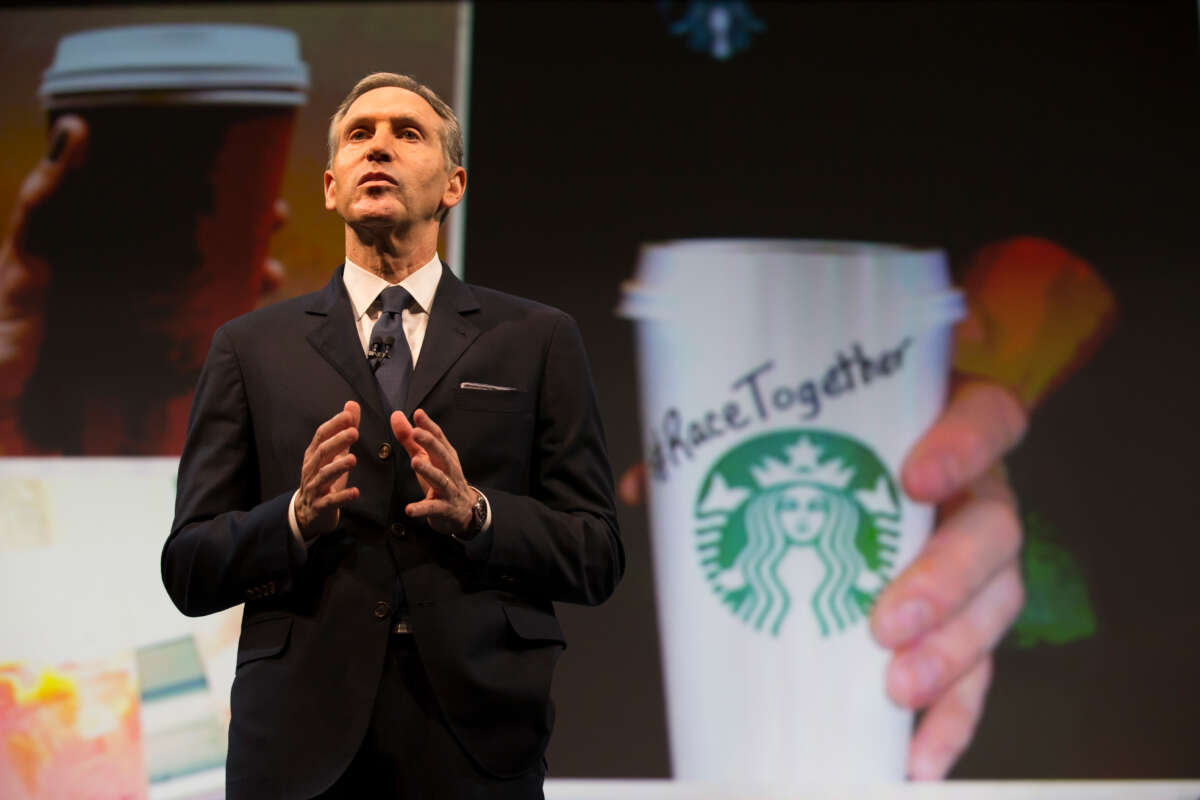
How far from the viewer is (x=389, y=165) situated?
160 centimetres

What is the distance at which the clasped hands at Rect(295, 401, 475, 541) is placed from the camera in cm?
129

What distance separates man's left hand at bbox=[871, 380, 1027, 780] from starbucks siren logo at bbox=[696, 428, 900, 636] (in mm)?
86

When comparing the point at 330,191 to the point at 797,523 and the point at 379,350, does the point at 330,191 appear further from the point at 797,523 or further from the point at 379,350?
the point at 797,523

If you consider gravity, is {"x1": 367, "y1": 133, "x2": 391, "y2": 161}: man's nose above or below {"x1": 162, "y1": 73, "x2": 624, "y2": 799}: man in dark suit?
above

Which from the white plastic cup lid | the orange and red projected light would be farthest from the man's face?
the orange and red projected light

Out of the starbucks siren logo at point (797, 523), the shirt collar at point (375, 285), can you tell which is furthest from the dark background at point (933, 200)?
the shirt collar at point (375, 285)

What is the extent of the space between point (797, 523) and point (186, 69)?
224 centimetres

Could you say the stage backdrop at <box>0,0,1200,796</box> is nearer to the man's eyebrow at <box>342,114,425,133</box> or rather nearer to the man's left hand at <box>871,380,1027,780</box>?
the man's left hand at <box>871,380,1027,780</box>

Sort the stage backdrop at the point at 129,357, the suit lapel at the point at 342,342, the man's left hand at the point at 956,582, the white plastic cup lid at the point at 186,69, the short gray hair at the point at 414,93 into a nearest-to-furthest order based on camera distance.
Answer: the suit lapel at the point at 342,342, the short gray hair at the point at 414,93, the man's left hand at the point at 956,582, the stage backdrop at the point at 129,357, the white plastic cup lid at the point at 186,69

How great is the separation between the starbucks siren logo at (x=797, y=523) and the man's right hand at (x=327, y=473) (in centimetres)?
191

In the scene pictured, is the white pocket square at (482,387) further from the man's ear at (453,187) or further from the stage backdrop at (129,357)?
the stage backdrop at (129,357)

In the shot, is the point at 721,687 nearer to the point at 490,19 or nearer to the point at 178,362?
the point at 178,362

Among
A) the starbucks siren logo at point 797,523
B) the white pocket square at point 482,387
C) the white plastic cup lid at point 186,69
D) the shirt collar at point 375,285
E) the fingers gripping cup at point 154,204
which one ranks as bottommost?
the starbucks siren logo at point 797,523

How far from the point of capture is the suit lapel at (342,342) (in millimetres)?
1465
